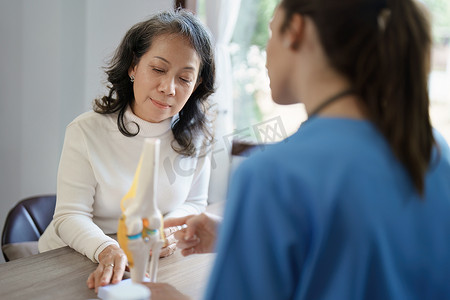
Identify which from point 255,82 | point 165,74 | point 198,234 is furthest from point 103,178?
point 255,82

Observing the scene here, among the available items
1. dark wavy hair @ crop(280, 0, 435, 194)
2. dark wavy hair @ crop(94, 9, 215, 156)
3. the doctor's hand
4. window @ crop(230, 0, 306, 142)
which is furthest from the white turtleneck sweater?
window @ crop(230, 0, 306, 142)

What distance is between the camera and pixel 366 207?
67 centimetres

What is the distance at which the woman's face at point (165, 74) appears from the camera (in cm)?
159

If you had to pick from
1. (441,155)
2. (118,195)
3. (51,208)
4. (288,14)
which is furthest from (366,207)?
(51,208)

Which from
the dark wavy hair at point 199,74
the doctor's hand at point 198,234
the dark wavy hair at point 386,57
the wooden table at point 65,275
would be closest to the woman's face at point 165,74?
the dark wavy hair at point 199,74

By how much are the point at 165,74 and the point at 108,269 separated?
68 cm

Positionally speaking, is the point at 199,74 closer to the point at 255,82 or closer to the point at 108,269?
the point at 108,269

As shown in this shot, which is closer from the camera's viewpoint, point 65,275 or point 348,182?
point 348,182

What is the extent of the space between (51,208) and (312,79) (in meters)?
1.54

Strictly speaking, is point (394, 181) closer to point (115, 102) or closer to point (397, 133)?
point (397, 133)

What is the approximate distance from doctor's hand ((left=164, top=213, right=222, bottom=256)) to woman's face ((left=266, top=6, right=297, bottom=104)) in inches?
13.7

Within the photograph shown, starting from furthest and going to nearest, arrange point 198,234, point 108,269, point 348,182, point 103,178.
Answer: point 103,178
point 108,269
point 198,234
point 348,182

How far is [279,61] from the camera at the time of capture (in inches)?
32.0

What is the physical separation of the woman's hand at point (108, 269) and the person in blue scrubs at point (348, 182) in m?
0.54
